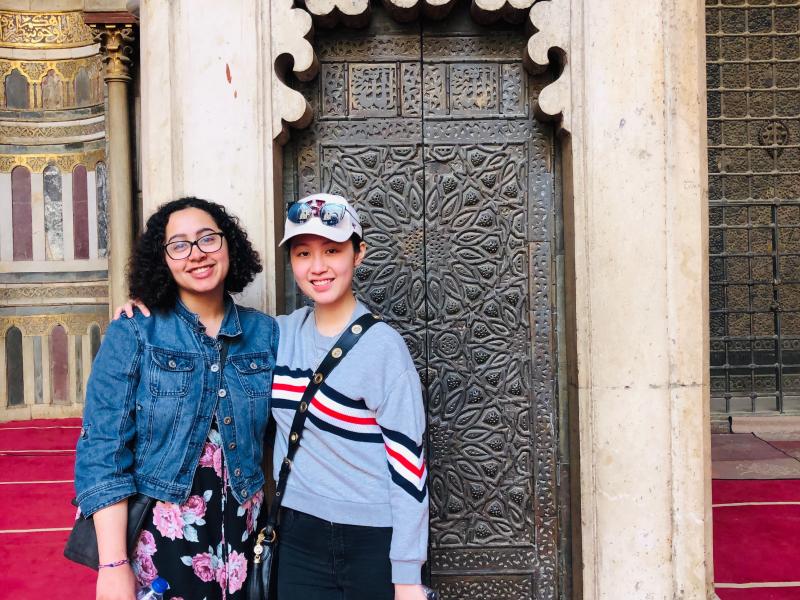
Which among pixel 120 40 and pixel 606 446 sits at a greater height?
pixel 120 40

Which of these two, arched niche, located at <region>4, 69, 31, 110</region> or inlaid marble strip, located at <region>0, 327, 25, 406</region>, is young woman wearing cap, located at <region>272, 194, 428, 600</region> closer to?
inlaid marble strip, located at <region>0, 327, 25, 406</region>

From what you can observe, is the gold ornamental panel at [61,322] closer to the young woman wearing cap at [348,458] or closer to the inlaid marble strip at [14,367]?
the inlaid marble strip at [14,367]

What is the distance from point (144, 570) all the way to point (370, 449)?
76 cm

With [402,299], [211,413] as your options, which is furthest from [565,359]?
[211,413]

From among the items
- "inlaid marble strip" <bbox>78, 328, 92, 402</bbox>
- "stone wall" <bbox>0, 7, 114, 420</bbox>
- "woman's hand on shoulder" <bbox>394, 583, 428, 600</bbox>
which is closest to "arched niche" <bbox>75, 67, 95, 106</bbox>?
"stone wall" <bbox>0, 7, 114, 420</bbox>

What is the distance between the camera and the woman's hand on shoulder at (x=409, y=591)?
181 cm

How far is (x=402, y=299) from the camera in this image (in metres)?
2.94

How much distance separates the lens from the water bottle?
1913 millimetres

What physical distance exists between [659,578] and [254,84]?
8.80 feet

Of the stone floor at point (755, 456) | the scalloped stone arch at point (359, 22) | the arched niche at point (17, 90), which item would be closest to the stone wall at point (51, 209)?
the arched niche at point (17, 90)

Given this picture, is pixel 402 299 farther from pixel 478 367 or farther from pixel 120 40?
pixel 120 40

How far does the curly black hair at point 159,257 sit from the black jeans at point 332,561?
2.55ft

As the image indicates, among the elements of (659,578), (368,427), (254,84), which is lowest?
(659,578)

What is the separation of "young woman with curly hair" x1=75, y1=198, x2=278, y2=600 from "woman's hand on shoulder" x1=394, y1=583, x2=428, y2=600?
0.53 meters
